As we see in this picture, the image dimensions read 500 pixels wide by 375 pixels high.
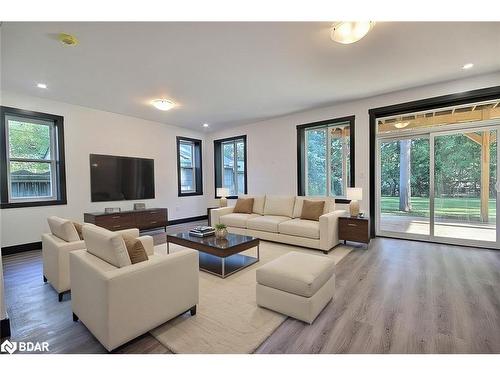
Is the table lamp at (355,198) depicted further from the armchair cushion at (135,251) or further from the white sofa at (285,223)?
the armchair cushion at (135,251)

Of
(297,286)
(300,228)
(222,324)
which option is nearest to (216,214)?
(300,228)

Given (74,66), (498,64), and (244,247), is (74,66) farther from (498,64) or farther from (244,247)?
(498,64)

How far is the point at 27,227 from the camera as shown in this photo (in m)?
4.12

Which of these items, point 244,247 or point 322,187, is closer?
point 244,247

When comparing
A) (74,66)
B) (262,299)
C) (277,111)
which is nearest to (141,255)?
(262,299)

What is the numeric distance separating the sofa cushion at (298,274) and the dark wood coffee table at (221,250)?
85cm

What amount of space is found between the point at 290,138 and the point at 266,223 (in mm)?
2370

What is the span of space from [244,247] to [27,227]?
407cm

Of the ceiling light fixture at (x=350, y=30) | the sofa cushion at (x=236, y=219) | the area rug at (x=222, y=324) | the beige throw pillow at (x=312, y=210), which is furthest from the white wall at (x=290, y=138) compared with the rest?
the area rug at (x=222, y=324)

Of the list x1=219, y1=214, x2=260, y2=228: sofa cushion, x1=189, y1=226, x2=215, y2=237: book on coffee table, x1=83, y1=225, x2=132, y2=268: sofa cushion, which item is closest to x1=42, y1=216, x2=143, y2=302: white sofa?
x1=83, y1=225, x2=132, y2=268: sofa cushion

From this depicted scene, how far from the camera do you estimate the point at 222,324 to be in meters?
1.93

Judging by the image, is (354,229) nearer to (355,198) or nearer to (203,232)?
(355,198)

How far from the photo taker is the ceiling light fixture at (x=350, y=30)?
2.15 m

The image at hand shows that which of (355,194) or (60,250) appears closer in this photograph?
(60,250)
